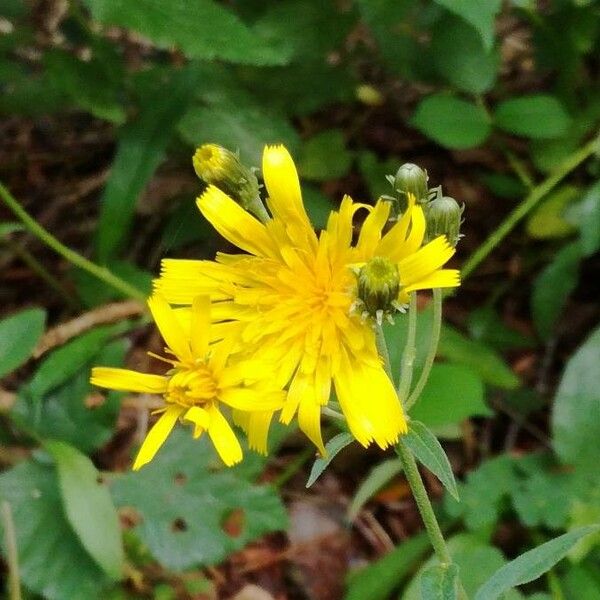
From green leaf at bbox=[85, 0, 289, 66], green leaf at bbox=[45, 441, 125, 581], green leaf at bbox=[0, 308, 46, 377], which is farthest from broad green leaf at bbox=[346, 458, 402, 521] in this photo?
green leaf at bbox=[85, 0, 289, 66]

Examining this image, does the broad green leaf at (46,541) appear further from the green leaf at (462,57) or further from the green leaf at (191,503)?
the green leaf at (462,57)

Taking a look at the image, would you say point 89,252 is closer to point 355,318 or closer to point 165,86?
point 165,86

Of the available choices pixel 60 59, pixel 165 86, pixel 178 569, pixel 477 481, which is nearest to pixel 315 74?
pixel 165 86

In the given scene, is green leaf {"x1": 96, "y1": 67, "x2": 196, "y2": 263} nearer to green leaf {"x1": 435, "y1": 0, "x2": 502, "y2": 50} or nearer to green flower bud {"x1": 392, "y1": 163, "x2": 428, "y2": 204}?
green leaf {"x1": 435, "y1": 0, "x2": 502, "y2": 50}

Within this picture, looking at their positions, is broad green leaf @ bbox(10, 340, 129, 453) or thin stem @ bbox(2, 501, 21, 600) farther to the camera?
broad green leaf @ bbox(10, 340, 129, 453)

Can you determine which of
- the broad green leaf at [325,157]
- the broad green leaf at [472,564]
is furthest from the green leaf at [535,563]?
the broad green leaf at [325,157]

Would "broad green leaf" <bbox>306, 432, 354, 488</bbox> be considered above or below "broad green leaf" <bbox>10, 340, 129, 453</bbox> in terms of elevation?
above
